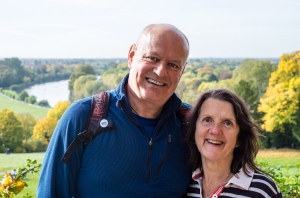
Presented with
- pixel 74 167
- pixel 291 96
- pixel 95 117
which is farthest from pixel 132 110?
pixel 291 96

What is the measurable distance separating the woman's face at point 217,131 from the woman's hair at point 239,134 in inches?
0.9

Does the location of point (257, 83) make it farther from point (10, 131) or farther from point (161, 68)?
point (161, 68)

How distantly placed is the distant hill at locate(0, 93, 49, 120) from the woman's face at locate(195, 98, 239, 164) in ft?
9.79

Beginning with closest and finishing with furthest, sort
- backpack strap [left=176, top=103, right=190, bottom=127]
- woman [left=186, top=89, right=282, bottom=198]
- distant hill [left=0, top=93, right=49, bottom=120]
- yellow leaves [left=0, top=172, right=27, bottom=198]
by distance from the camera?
woman [left=186, top=89, right=282, bottom=198], backpack strap [left=176, top=103, right=190, bottom=127], yellow leaves [left=0, top=172, right=27, bottom=198], distant hill [left=0, top=93, right=49, bottom=120]

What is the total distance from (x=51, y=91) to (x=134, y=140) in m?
3.28

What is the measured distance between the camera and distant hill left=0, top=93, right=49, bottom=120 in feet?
13.0

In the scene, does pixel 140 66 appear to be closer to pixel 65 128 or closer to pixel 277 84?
pixel 65 128

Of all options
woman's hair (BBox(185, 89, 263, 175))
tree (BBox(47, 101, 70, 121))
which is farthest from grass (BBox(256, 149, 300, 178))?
woman's hair (BBox(185, 89, 263, 175))

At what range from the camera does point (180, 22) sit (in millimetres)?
4707

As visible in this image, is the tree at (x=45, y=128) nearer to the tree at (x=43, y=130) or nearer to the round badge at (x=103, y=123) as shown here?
the tree at (x=43, y=130)

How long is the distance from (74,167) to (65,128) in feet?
0.42

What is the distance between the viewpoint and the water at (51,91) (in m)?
4.21

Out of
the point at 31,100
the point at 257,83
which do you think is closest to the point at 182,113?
the point at 31,100

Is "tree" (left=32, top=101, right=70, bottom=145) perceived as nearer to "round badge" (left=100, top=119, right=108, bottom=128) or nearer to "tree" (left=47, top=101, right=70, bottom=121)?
"tree" (left=47, top=101, right=70, bottom=121)
